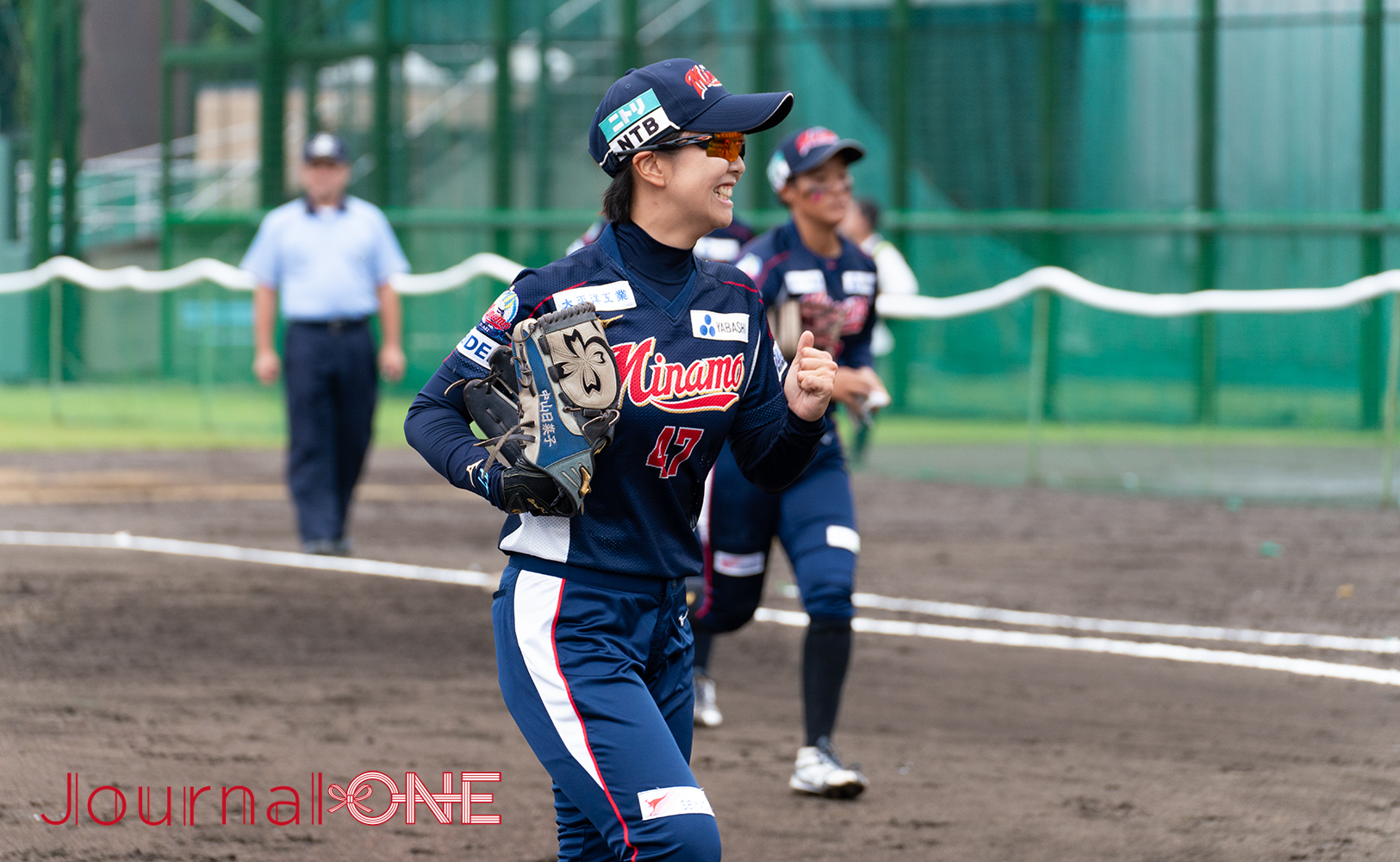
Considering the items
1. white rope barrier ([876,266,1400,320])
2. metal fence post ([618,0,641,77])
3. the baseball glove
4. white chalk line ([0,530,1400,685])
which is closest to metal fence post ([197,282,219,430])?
metal fence post ([618,0,641,77])

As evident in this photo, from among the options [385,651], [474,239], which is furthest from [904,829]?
[474,239]

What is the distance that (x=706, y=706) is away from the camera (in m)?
6.58

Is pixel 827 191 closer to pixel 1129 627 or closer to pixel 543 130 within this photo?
pixel 1129 627

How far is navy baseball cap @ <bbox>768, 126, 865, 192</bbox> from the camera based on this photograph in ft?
20.1

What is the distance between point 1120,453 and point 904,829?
1019 centimetres

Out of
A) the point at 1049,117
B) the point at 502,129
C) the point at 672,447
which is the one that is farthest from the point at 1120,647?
the point at 502,129

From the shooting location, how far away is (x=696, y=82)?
3.45 m

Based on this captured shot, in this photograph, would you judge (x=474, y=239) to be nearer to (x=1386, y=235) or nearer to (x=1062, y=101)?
(x=1062, y=101)

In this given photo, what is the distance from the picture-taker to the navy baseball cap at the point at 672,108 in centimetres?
340

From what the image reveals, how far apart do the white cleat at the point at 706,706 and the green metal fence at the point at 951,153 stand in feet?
28.9

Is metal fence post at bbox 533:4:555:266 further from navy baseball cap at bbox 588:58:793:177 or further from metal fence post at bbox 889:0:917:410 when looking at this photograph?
navy baseball cap at bbox 588:58:793:177

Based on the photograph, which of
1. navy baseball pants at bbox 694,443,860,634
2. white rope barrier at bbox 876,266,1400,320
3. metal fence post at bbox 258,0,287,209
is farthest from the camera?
metal fence post at bbox 258,0,287,209

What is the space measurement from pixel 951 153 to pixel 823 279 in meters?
14.5

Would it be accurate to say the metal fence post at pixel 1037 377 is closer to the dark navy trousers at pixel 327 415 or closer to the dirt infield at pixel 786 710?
the dirt infield at pixel 786 710
